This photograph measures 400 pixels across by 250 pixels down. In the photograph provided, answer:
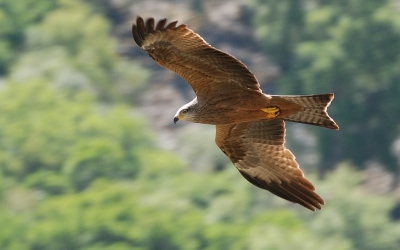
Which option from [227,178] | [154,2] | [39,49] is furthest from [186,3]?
[227,178]

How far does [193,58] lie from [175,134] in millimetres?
35767

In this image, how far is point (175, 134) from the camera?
148 feet

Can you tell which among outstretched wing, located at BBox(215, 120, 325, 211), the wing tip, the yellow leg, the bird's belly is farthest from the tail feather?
the wing tip

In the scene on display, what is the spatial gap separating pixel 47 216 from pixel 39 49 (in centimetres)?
1594

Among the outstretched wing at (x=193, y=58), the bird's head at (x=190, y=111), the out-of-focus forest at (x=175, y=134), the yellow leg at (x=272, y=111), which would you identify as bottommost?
the yellow leg at (x=272, y=111)

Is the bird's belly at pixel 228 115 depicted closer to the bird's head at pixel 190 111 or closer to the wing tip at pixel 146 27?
the bird's head at pixel 190 111

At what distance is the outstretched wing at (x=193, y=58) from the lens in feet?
29.4

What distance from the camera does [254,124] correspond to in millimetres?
10625

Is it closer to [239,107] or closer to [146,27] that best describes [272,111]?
[239,107]

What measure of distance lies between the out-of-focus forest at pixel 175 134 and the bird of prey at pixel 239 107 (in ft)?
65.7

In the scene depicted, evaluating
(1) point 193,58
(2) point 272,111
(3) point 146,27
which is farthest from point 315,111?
(3) point 146,27

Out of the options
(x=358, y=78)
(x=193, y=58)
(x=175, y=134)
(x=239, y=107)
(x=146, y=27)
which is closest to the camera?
Answer: (x=146, y=27)

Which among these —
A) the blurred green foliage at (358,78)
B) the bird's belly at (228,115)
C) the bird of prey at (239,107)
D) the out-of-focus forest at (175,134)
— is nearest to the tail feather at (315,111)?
the bird of prey at (239,107)

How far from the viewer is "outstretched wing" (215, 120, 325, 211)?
34.6ft
